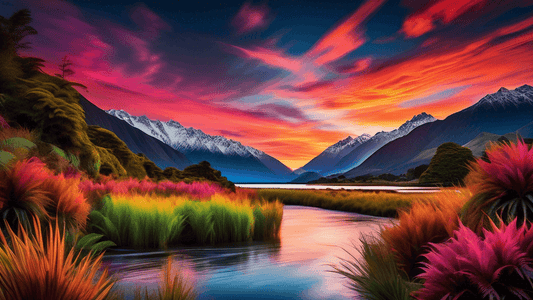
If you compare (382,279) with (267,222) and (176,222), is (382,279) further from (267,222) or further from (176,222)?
(267,222)

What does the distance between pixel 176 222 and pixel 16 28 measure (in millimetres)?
17145

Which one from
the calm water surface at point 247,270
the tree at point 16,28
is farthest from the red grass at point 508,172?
the tree at point 16,28

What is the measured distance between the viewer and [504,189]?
3406 mm

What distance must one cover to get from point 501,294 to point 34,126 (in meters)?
17.1

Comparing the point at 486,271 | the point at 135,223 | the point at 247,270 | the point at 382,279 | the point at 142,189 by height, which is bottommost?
the point at 247,270

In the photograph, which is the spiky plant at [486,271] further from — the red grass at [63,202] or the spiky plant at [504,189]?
the red grass at [63,202]

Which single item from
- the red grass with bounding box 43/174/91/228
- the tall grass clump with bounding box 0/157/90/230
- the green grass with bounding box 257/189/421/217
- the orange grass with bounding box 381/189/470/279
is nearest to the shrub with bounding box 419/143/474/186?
the green grass with bounding box 257/189/421/217

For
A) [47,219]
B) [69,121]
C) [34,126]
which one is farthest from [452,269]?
[34,126]

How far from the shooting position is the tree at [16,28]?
1816 cm

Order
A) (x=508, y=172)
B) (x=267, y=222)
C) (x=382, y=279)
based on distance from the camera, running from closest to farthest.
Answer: (x=508, y=172), (x=382, y=279), (x=267, y=222)

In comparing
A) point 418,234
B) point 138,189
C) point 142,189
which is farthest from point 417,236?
point 138,189

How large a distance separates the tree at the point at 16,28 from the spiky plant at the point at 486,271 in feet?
73.4

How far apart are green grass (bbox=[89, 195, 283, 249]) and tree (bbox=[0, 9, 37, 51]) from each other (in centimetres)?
A: 1428

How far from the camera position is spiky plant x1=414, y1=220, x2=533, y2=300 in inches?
91.5
